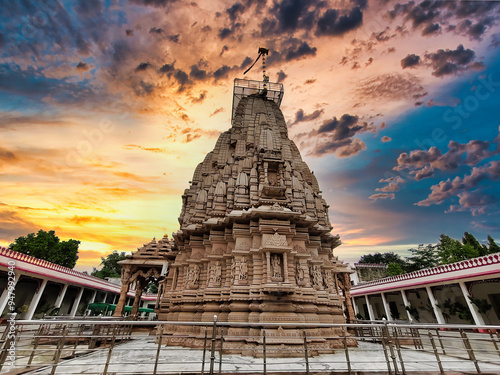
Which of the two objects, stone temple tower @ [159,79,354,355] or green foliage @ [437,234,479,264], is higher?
green foliage @ [437,234,479,264]

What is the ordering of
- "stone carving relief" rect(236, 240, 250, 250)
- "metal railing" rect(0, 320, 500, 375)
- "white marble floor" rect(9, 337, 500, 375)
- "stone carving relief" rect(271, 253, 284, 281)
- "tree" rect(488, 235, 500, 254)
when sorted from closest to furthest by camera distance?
"metal railing" rect(0, 320, 500, 375), "white marble floor" rect(9, 337, 500, 375), "stone carving relief" rect(271, 253, 284, 281), "stone carving relief" rect(236, 240, 250, 250), "tree" rect(488, 235, 500, 254)

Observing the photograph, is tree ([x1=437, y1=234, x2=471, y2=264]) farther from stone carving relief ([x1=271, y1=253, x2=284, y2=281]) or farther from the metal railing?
stone carving relief ([x1=271, y1=253, x2=284, y2=281])

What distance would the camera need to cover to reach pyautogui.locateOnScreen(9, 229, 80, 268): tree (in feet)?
112

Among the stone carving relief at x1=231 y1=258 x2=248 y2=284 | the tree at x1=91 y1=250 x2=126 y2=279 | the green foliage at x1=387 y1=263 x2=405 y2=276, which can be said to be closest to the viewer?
the stone carving relief at x1=231 y1=258 x2=248 y2=284

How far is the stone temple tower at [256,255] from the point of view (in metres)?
11.0

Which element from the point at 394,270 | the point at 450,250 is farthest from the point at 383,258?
the point at 450,250

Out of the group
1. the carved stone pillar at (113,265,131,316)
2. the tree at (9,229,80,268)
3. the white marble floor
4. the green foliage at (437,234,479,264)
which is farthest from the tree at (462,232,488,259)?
the tree at (9,229,80,268)

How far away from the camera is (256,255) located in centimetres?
1219

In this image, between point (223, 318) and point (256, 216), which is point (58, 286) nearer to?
point (223, 318)

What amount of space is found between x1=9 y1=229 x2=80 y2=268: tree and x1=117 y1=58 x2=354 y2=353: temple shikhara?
27359 millimetres

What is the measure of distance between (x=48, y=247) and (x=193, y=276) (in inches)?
1327

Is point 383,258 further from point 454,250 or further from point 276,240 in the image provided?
point 276,240

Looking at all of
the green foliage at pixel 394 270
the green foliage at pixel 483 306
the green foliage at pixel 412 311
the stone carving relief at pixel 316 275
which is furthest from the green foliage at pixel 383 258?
the stone carving relief at pixel 316 275

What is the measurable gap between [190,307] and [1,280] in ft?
61.6
